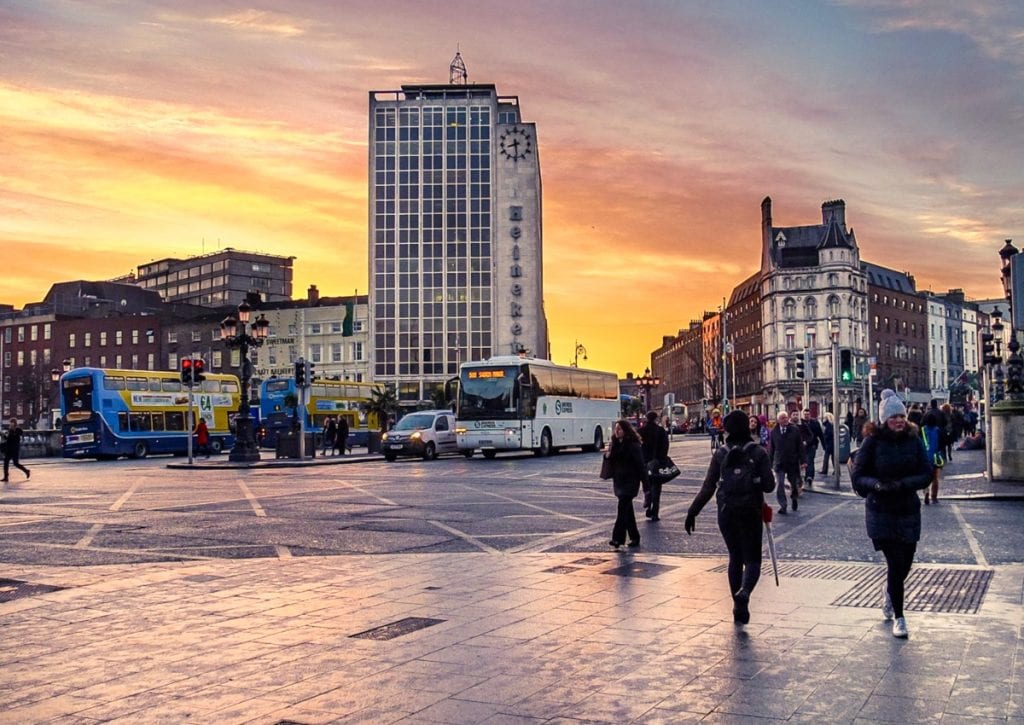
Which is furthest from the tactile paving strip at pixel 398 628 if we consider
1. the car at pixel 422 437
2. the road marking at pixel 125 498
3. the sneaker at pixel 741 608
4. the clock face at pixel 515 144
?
the clock face at pixel 515 144

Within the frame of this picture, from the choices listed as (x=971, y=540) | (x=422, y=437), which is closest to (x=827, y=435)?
(x=971, y=540)

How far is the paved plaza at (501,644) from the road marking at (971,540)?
0.53m

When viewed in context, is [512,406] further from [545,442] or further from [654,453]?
[654,453]

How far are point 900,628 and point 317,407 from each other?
162ft

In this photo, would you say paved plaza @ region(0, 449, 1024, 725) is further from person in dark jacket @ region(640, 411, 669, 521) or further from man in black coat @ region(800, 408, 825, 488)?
man in black coat @ region(800, 408, 825, 488)

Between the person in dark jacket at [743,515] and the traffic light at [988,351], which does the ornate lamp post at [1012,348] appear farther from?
the person in dark jacket at [743,515]

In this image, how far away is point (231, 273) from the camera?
13788 centimetres

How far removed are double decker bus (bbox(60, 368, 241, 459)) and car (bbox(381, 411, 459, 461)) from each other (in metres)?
11.4

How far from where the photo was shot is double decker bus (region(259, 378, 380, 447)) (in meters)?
54.1

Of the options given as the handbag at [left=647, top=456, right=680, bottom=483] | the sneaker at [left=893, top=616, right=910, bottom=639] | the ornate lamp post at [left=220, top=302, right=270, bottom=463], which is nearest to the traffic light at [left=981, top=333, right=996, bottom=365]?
the handbag at [left=647, top=456, right=680, bottom=483]

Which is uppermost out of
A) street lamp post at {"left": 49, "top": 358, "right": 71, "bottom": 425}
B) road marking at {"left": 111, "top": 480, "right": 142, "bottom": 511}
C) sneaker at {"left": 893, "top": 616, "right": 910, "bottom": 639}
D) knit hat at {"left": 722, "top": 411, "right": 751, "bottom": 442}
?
street lamp post at {"left": 49, "top": 358, "right": 71, "bottom": 425}

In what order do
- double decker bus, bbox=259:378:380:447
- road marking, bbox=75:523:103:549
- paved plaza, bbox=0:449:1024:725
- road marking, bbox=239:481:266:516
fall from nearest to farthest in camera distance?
1. paved plaza, bbox=0:449:1024:725
2. road marking, bbox=75:523:103:549
3. road marking, bbox=239:481:266:516
4. double decker bus, bbox=259:378:380:447

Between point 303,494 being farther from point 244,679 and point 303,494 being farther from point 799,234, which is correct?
point 799,234

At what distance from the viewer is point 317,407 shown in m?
54.9
